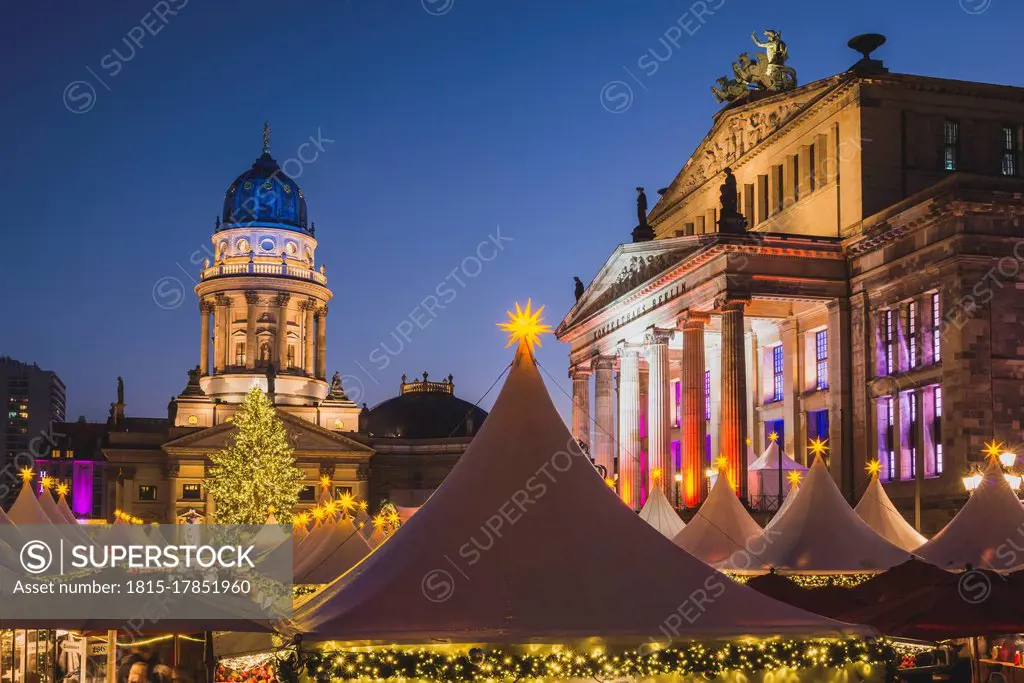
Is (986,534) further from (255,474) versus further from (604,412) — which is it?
(255,474)

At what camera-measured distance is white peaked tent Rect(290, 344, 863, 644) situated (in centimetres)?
1366

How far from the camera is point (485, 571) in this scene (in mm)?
14195

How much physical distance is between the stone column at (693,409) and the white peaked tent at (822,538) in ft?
65.7

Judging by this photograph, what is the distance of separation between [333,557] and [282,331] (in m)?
78.2

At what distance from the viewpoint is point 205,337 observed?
113 meters

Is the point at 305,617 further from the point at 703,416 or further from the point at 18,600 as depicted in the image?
the point at 703,416

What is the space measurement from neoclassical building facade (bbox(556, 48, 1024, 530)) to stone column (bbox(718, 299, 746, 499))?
0.19 feet

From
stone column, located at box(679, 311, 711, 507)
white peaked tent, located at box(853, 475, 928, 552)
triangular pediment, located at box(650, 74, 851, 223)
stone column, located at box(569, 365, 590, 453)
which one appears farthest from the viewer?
stone column, located at box(569, 365, 590, 453)

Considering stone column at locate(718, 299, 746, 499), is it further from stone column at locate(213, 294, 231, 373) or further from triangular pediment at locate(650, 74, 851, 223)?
stone column at locate(213, 294, 231, 373)

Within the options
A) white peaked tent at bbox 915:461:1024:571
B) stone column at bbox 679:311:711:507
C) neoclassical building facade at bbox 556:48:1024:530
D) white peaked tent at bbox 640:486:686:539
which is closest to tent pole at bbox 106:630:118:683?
white peaked tent at bbox 915:461:1024:571

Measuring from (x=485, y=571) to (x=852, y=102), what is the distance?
37546 mm

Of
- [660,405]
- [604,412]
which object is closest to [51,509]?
[660,405]

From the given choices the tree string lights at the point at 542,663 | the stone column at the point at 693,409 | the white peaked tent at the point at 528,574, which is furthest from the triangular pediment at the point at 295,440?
the tree string lights at the point at 542,663

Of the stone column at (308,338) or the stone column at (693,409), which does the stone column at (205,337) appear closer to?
the stone column at (308,338)
